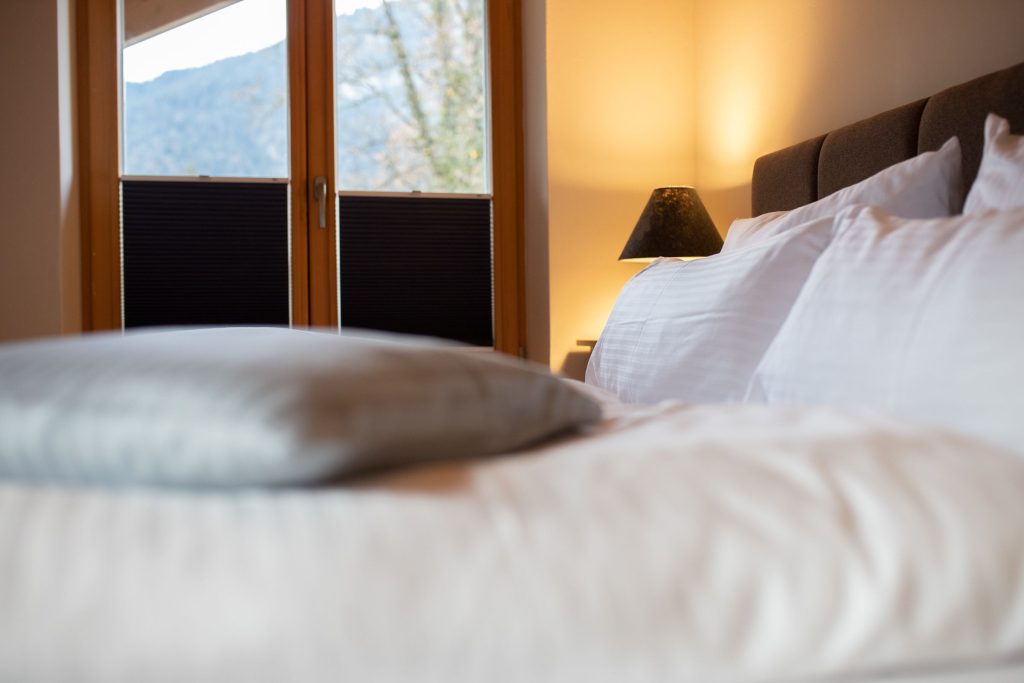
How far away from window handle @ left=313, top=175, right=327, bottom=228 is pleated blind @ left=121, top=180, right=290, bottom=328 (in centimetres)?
12

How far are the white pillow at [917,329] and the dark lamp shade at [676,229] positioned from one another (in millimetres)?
1828

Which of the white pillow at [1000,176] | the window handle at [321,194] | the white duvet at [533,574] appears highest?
the window handle at [321,194]

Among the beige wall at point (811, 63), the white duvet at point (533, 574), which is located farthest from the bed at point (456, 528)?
the beige wall at point (811, 63)

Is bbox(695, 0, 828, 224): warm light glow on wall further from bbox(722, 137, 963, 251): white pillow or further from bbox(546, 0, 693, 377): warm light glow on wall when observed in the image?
bbox(722, 137, 963, 251): white pillow

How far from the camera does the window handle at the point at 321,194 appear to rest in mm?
Answer: 3670

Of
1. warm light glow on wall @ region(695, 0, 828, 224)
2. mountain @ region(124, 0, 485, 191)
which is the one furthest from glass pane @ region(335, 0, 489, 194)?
warm light glow on wall @ region(695, 0, 828, 224)

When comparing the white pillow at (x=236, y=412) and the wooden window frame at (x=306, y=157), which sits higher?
the wooden window frame at (x=306, y=157)

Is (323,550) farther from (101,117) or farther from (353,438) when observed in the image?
(101,117)

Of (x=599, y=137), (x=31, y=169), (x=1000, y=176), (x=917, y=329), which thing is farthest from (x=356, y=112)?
(x=917, y=329)

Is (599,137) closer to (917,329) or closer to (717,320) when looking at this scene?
(717,320)

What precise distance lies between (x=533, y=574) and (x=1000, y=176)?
3.49 ft

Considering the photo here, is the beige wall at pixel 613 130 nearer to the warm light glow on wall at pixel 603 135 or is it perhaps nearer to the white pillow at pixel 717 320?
the warm light glow on wall at pixel 603 135

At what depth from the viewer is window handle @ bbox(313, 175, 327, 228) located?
12.0 feet

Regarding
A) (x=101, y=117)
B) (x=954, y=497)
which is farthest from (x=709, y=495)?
(x=101, y=117)
